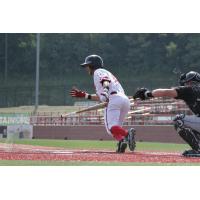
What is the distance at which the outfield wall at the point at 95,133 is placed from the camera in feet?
64.0

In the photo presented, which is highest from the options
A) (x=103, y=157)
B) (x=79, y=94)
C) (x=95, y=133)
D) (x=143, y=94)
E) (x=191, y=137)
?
(x=79, y=94)

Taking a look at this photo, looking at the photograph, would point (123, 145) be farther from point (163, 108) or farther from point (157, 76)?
point (157, 76)

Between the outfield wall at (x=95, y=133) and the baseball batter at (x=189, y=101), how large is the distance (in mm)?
9616

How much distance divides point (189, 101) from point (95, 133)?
14149mm

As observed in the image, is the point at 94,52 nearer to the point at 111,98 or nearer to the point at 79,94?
the point at 79,94

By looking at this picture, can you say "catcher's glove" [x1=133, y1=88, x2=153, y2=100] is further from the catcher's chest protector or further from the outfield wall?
the outfield wall

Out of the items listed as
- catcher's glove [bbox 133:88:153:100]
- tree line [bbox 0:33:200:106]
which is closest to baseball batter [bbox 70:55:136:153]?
catcher's glove [bbox 133:88:153:100]

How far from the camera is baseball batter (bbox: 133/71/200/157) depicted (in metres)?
8.11

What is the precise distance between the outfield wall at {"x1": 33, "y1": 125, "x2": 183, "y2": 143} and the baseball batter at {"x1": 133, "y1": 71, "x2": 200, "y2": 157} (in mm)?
9616

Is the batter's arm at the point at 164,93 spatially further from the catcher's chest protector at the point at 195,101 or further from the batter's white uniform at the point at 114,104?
the batter's white uniform at the point at 114,104

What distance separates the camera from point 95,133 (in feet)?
73.6

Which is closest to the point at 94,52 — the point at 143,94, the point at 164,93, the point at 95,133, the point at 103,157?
the point at 95,133

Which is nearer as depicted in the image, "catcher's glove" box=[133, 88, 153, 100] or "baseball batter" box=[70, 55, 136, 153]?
"catcher's glove" box=[133, 88, 153, 100]

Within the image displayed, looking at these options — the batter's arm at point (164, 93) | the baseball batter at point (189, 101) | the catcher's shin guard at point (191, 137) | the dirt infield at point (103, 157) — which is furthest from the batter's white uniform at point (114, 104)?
the batter's arm at point (164, 93)
